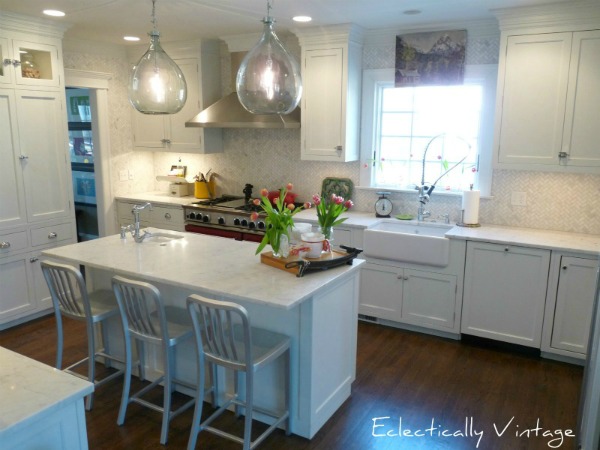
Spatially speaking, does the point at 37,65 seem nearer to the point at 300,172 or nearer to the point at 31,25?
the point at 31,25

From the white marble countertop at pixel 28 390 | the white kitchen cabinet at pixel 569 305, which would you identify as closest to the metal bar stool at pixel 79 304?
the white marble countertop at pixel 28 390

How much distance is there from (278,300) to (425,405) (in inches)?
54.2

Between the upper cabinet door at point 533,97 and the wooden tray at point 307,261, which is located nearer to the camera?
the wooden tray at point 307,261

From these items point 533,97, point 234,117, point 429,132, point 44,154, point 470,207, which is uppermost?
point 533,97

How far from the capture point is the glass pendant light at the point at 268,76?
7.63 ft

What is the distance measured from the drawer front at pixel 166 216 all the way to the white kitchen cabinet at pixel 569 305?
342cm

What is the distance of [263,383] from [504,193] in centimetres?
256

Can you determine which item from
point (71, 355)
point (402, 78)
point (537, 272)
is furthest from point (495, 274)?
point (71, 355)

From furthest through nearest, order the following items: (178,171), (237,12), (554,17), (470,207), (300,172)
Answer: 1. (178,171)
2. (300,172)
3. (470,207)
4. (237,12)
5. (554,17)

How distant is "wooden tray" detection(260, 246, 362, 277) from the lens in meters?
2.65

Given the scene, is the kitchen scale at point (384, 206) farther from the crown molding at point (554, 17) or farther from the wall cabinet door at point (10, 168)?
the wall cabinet door at point (10, 168)

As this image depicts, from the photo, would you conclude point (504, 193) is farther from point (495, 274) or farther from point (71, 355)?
point (71, 355)

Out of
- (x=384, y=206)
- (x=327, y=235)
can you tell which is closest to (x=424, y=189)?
(x=384, y=206)

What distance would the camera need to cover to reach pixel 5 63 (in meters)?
3.86
